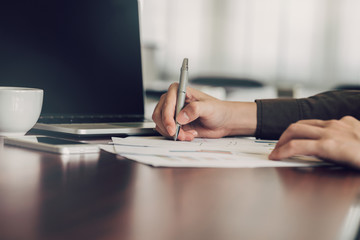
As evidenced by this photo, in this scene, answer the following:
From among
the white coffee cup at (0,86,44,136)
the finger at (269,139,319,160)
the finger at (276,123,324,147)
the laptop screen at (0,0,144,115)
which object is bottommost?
the finger at (269,139,319,160)

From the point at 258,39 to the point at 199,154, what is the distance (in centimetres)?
467

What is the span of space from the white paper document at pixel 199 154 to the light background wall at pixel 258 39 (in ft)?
13.8

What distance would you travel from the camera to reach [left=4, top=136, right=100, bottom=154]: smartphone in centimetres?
67

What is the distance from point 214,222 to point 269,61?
4.99m

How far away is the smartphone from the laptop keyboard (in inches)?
10.3

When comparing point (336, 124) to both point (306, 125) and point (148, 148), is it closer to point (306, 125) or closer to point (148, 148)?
point (306, 125)

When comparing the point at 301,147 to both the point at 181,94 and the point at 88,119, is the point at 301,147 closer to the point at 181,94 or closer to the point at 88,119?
the point at 181,94

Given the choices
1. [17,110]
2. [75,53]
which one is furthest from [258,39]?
[17,110]

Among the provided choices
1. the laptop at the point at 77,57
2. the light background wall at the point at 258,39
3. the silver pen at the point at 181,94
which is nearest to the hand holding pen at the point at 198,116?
the silver pen at the point at 181,94

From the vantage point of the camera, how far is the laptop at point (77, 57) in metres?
1.12

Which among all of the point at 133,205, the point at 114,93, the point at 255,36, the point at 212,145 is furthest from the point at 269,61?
the point at 133,205

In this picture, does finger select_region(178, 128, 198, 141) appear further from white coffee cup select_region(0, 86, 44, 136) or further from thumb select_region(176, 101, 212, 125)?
white coffee cup select_region(0, 86, 44, 136)

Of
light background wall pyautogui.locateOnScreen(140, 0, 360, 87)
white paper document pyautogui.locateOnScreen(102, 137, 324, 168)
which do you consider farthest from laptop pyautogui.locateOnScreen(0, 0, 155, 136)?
light background wall pyautogui.locateOnScreen(140, 0, 360, 87)

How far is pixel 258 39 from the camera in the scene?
17.0 feet
